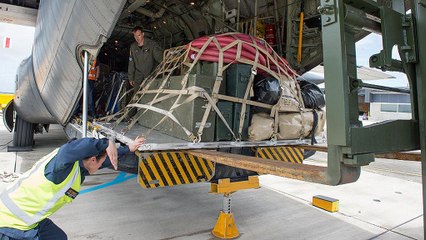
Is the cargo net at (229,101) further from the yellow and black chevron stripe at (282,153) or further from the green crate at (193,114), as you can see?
the yellow and black chevron stripe at (282,153)

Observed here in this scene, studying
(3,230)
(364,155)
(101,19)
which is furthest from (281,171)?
(101,19)

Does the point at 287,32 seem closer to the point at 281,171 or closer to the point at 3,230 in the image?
the point at 281,171

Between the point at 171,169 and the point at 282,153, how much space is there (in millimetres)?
1333

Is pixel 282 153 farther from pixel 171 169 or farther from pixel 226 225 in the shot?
pixel 171 169

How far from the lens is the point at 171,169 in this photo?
2.53 metres

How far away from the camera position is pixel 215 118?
9.45 feet

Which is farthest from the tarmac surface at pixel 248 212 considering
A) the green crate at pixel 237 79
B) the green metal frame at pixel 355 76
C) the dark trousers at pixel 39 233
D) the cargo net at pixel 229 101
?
the green metal frame at pixel 355 76

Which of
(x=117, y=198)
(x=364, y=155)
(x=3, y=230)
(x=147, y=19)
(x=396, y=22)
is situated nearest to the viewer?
(x=364, y=155)

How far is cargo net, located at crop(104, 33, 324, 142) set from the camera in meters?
2.78

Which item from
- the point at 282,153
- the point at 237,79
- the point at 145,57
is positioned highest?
the point at 145,57

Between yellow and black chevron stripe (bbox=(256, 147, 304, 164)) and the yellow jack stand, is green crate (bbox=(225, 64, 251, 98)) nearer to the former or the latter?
yellow and black chevron stripe (bbox=(256, 147, 304, 164))

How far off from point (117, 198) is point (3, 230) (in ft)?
8.71

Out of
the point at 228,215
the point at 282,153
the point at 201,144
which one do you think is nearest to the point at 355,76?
the point at 201,144

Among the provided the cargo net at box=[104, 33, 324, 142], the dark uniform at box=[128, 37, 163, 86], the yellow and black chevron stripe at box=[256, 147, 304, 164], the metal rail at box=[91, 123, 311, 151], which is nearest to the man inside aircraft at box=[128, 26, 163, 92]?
the dark uniform at box=[128, 37, 163, 86]
